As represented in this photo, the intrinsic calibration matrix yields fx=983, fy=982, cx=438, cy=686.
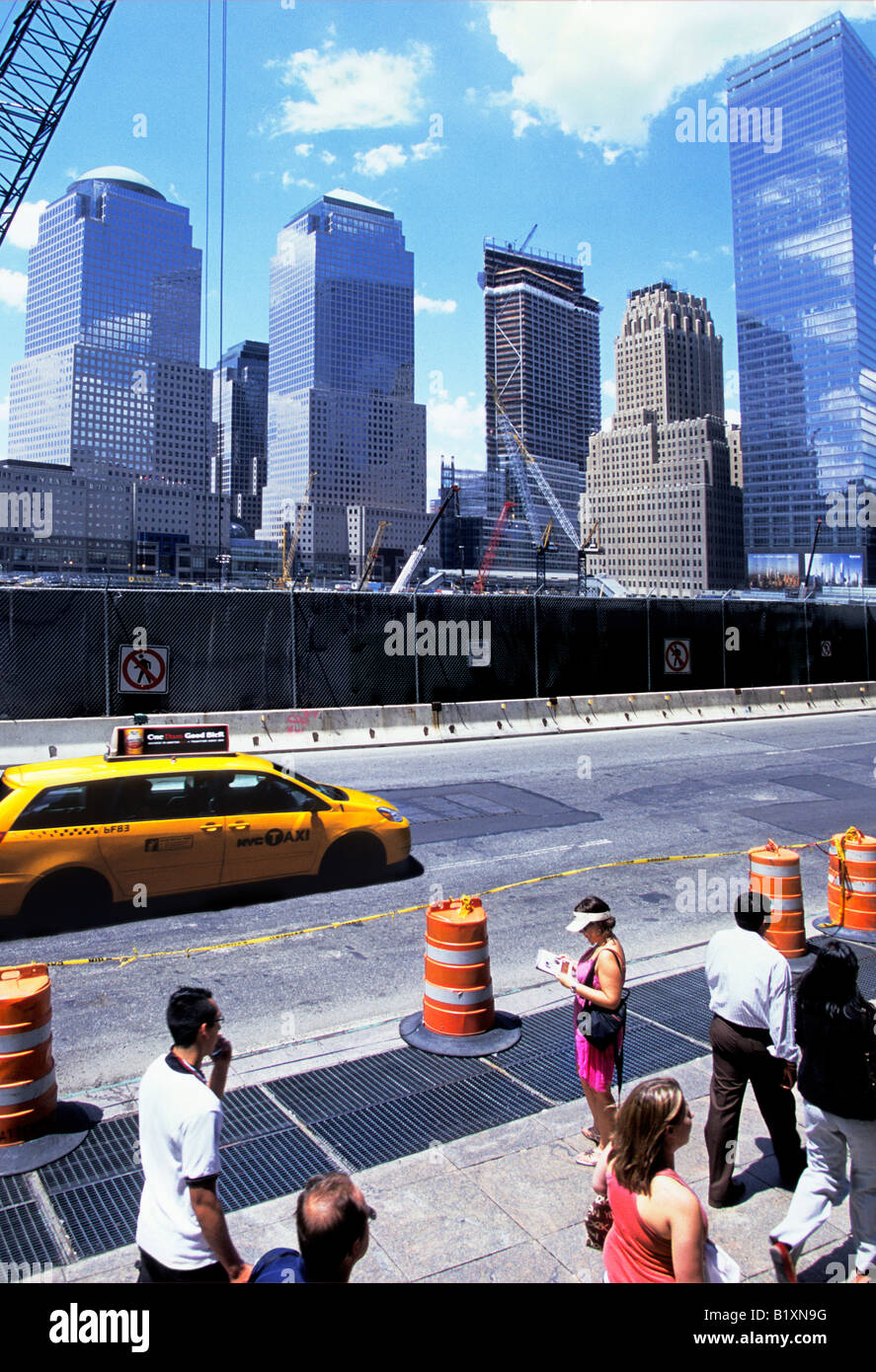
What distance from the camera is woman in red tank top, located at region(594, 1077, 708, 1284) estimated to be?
3336mm

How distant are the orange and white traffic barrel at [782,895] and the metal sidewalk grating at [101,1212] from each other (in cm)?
573

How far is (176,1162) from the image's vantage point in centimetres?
365

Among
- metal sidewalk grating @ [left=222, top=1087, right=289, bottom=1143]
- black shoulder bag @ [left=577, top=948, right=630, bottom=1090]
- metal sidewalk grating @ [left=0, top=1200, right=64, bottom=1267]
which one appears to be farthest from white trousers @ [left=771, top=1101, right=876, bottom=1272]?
metal sidewalk grating @ [left=0, top=1200, right=64, bottom=1267]

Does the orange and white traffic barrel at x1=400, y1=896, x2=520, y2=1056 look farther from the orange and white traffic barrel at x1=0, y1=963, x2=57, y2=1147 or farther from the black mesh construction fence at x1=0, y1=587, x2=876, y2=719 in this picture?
the black mesh construction fence at x1=0, y1=587, x2=876, y2=719

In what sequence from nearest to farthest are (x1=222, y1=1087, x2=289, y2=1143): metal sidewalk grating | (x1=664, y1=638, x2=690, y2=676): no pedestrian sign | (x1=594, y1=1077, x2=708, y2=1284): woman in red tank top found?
(x1=594, y1=1077, x2=708, y2=1284): woman in red tank top < (x1=222, y1=1087, x2=289, y2=1143): metal sidewalk grating < (x1=664, y1=638, x2=690, y2=676): no pedestrian sign

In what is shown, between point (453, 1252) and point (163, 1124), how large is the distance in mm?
1713

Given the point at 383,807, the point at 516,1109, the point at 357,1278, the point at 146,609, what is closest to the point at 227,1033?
the point at 516,1109

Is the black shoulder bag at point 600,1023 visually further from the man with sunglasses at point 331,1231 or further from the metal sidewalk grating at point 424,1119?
the man with sunglasses at point 331,1231

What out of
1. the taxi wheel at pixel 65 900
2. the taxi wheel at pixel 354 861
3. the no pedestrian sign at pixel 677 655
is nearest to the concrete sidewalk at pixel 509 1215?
the taxi wheel at pixel 65 900

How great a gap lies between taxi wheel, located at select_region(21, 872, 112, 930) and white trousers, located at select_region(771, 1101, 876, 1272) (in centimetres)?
691

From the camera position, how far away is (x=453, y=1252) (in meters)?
4.56

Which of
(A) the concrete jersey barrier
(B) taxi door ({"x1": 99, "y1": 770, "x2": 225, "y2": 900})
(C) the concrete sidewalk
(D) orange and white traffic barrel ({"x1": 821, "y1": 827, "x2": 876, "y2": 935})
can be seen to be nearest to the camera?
(C) the concrete sidewalk

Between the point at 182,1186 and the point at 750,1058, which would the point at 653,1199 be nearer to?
the point at 182,1186
